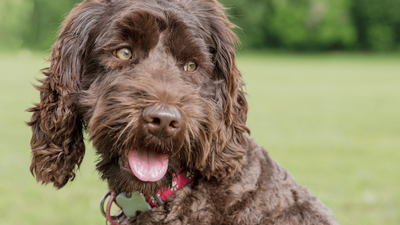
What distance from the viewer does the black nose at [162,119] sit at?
2.27 metres

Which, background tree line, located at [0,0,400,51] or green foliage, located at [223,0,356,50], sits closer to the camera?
background tree line, located at [0,0,400,51]

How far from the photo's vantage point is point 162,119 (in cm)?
227

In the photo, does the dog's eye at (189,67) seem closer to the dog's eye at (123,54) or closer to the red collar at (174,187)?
the dog's eye at (123,54)

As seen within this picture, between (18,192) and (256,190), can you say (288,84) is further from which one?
(256,190)

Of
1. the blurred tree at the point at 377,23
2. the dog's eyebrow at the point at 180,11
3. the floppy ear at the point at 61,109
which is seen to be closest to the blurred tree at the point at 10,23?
the floppy ear at the point at 61,109

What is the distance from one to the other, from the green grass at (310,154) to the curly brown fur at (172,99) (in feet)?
1.57

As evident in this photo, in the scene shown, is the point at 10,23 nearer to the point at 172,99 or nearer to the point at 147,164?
the point at 147,164

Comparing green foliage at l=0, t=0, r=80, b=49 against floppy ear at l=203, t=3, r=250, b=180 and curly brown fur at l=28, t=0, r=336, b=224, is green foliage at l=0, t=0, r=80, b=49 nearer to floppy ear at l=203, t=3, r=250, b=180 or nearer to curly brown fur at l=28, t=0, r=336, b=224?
curly brown fur at l=28, t=0, r=336, b=224

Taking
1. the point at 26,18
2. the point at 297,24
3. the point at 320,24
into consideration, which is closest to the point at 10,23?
the point at 26,18

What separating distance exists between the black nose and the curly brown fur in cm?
13

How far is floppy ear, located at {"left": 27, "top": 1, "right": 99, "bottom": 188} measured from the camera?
277 cm

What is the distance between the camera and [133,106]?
2381mm

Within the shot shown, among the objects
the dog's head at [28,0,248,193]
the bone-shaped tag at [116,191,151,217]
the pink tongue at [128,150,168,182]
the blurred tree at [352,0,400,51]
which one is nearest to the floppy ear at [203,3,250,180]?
the dog's head at [28,0,248,193]

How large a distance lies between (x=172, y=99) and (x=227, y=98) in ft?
1.92
